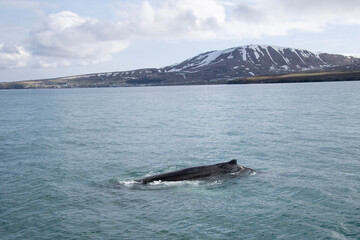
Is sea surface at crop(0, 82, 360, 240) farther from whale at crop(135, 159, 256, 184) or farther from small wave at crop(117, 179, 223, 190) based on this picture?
whale at crop(135, 159, 256, 184)

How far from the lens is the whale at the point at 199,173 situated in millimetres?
22359

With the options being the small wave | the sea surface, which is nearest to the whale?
the small wave

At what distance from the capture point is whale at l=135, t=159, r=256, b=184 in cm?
2236

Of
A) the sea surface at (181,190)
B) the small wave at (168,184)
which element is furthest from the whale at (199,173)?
the sea surface at (181,190)

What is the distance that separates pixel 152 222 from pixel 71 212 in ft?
15.5

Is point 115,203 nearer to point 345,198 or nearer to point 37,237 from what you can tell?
point 37,237

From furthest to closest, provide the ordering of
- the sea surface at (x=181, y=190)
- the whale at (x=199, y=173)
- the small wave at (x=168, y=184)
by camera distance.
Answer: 1. the whale at (x=199, y=173)
2. the small wave at (x=168, y=184)
3. the sea surface at (x=181, y=190)

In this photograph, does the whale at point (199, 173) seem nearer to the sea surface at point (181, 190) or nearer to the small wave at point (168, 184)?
the small wave at point (168, 184)

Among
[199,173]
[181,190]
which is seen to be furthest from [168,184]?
[199,173]

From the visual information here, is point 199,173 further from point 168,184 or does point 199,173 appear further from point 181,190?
point 181,190

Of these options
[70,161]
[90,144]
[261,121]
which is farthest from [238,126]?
[70,161]

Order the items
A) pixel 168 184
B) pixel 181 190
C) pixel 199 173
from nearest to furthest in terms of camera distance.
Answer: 1. pixel 181 190
2. pixel 168 184
3. pixel 199 173

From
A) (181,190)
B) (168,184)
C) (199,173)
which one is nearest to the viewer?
(181,190)

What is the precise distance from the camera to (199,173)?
891 inches
